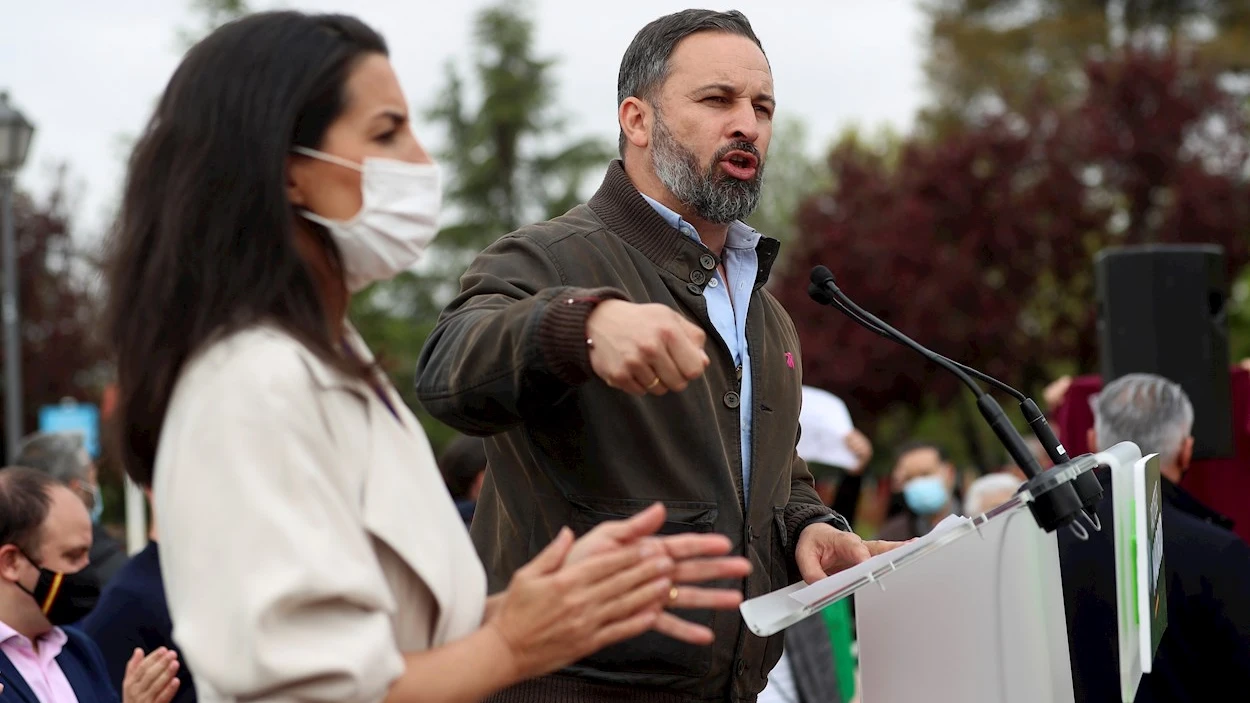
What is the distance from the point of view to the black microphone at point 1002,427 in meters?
2.65

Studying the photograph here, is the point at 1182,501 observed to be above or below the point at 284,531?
below

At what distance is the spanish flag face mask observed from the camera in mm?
4652

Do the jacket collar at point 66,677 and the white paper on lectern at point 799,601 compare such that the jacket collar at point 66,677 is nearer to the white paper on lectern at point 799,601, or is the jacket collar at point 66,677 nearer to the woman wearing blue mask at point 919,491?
the white paper on lectern at point 799,601

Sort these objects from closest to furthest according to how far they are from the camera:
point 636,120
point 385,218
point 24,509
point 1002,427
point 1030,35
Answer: point 385,218
point 1002,427
point 636,120
point 24,509
point 1030,35

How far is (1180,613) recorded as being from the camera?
4.60m

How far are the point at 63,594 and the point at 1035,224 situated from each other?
22334mm

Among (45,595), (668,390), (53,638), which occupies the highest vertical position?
(668,390)

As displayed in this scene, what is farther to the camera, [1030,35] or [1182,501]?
[1030,35]

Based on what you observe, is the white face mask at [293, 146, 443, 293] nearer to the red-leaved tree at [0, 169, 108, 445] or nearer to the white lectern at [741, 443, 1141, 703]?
the white lectern at [741, 443, 1141, 703]

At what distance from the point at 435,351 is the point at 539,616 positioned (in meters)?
0.82

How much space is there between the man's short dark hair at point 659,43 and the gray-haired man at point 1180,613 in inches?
74.2

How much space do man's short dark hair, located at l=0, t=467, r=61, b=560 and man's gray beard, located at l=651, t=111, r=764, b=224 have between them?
8.53ft

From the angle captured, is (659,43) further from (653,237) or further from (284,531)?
(284,531)

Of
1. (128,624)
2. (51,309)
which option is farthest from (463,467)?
(51,309)
